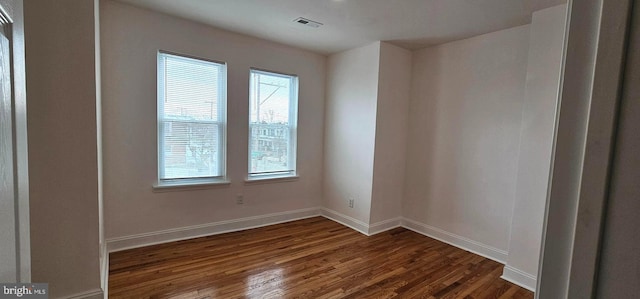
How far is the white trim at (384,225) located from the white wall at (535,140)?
1468mm

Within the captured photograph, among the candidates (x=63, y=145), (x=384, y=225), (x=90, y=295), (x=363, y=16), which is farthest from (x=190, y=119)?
(x=384, y=225)

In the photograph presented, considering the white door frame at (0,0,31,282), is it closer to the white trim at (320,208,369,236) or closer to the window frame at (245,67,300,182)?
the window frame at (245,67,300,182)

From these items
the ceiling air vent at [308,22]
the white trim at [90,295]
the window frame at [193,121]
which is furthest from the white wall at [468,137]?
the white trim at [90,295]

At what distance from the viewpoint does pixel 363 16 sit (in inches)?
111

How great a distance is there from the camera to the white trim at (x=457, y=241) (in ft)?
9.97

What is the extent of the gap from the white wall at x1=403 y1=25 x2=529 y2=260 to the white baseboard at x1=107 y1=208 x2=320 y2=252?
1687mm

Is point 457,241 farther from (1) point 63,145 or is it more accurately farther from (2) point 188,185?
(1) point 63,145

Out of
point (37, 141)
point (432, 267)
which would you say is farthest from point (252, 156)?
point (432, 267)

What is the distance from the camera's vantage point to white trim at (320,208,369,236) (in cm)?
372

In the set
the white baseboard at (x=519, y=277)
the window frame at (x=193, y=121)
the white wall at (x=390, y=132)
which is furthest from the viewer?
the white wall at (x=390, y=132)

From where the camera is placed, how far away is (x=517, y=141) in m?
2.88

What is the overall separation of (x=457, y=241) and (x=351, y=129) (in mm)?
1941

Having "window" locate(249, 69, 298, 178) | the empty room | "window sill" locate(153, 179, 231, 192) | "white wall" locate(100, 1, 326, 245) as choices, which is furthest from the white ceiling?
"window sill" locate(153, 179, 231, 192)

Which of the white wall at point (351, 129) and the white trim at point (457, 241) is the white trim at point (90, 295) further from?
the white trim at point (457, 241)
